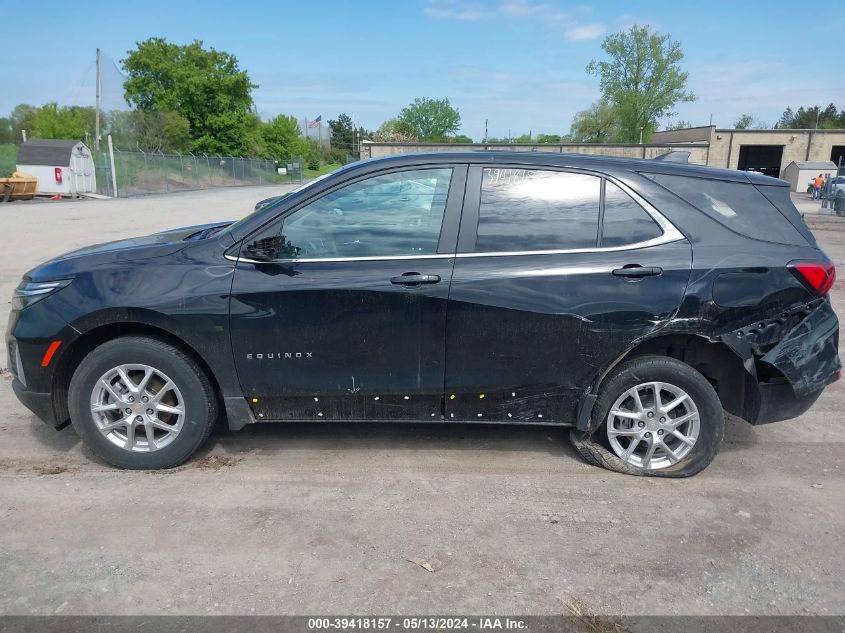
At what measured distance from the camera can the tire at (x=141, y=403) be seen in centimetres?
355

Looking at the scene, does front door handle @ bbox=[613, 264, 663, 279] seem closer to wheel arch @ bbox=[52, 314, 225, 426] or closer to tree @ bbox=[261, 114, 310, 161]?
wheel arch @ bbox=[52, 314, 225, 426]

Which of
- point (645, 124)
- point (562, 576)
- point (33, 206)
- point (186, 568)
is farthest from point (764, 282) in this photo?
point (645, 124)

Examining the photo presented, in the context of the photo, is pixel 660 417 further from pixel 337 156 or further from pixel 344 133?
pixel 344 133

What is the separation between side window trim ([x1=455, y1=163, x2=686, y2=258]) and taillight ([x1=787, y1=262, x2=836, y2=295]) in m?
0.66

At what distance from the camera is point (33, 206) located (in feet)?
78.2

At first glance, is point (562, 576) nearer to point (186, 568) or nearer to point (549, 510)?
point (549, 510)

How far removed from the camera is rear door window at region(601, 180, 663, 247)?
3.54m

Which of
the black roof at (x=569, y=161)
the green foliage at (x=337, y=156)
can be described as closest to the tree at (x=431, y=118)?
the green foliage at (x=337, y=156)

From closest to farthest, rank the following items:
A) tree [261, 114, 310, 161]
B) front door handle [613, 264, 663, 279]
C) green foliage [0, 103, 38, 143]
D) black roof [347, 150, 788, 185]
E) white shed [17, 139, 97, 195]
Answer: front door handle [613, 264, 663, 279] < black roof [347, 150, 788, 185] < white shed [17, 139, 97, 195] < tree [261, 114, 310, 161] < green foliage [0, 103, 38, 143]

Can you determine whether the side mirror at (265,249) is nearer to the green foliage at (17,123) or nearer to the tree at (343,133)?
the green foliage at (17,123)

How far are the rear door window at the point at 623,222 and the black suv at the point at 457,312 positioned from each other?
11 mm

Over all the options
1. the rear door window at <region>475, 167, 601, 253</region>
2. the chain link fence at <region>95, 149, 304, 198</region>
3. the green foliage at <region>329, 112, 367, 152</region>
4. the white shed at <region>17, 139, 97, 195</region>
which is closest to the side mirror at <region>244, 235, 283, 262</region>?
the rear door window at <region>475, 167, 601, 253</region>

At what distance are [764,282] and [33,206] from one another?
2669 centimetres

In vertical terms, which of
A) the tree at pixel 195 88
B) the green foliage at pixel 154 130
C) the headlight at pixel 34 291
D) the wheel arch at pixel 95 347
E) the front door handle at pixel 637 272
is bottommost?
the wheel arch at pixel 95 347
